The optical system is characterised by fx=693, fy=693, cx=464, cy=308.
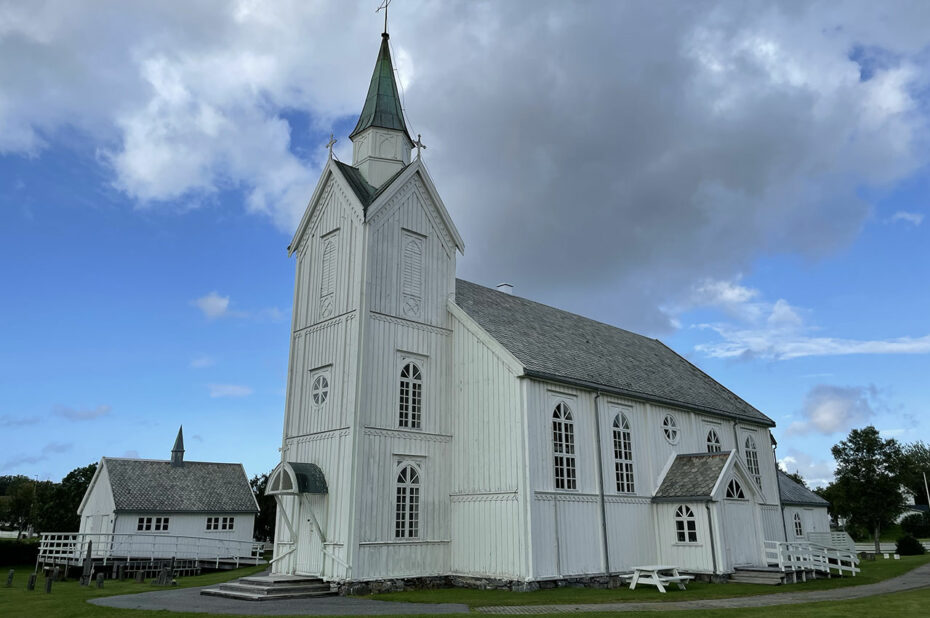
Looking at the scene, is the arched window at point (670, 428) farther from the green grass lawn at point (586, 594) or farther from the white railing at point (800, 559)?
the green grass lawn at point (586, 594)

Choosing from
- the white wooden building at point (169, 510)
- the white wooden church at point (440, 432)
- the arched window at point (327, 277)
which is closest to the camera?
the white wooden church at point (440, 432)

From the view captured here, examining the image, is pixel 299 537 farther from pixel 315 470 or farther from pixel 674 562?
pixel 674 562

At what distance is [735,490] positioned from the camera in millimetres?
26500

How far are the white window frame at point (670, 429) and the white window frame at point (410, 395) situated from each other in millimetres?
11175

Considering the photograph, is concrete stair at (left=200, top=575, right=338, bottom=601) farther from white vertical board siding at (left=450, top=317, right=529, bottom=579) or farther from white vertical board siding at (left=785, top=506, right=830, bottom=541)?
white vertical board siding at (left=785, top=506, right=830, bottom=541)

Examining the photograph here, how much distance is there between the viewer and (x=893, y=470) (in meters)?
50.9

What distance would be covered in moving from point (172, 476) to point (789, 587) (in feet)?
122

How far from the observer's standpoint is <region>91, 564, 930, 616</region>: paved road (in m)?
17.0

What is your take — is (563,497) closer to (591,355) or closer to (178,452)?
(591,355)

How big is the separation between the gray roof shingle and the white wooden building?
25.2 metres

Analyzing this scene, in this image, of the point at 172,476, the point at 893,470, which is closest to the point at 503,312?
the point at 172,476

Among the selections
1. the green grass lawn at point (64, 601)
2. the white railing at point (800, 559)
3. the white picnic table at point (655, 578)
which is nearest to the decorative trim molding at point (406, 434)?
the white picnic table at point (655, 578)

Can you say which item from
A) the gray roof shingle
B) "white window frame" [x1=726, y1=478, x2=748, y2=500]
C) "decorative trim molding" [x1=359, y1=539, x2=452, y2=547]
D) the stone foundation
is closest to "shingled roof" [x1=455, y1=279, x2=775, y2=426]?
the gray roof shingle

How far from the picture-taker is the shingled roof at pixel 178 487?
42.2m
